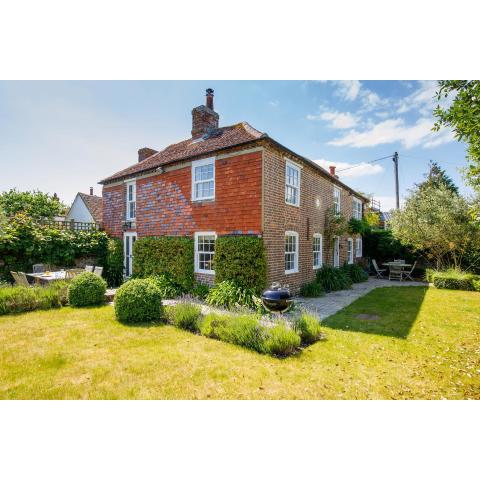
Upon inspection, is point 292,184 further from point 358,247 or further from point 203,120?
point 358,247

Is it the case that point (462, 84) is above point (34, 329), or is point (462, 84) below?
above

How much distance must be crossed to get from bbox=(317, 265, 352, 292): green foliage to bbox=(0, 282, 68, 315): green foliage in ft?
36.4

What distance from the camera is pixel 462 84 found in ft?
17.7

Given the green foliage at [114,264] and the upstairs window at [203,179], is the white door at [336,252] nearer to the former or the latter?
the upstairs window at [203,179]

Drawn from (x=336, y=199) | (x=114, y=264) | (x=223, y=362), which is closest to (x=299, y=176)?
(x=336, y=199)

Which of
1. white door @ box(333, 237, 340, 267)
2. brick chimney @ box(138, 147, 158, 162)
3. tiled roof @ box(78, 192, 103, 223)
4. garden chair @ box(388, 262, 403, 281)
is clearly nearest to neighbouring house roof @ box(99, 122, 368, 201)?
brick chimney @ box(138, 147, 158, 162)

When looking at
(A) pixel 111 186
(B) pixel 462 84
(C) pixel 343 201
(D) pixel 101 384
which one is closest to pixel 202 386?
(D) pixel 101 384

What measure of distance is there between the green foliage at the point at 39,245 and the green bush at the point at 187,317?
969cm

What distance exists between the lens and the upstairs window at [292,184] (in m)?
11.2

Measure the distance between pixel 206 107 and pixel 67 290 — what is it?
10.9 metres

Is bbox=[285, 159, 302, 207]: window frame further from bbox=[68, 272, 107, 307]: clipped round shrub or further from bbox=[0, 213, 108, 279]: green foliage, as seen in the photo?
bbox=[0, 213, 108, 279]: green foliage

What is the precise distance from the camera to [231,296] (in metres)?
9.14

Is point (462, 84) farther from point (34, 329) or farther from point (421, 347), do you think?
point (34, 329)

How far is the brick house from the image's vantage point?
391 inches
